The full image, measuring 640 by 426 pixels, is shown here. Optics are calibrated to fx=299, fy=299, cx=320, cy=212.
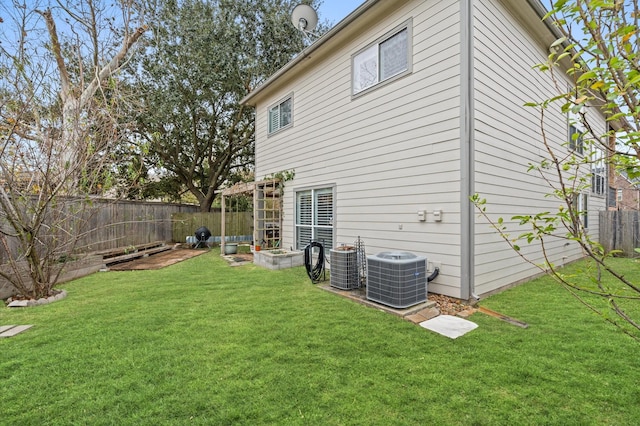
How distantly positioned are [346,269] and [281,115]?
5556 mm

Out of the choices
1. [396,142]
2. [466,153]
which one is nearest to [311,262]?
[396,142]

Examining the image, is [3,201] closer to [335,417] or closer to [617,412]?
[335,417]

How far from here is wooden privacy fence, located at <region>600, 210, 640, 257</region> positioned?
8776 mm

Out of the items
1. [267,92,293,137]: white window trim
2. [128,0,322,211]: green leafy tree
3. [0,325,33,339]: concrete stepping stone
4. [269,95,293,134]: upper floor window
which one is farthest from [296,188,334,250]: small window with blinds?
[128,0,322,211]: green leafy tree

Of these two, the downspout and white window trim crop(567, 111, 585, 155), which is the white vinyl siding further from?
white window trim crop(567, 111, 585, 155)

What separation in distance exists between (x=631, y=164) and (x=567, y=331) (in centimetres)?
287

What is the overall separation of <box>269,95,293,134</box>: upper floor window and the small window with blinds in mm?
2209

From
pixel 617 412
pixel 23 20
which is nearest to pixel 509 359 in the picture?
pixel 617 412

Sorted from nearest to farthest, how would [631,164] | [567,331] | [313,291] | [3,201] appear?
[631,164], [567,331], [3,201], [313,291]

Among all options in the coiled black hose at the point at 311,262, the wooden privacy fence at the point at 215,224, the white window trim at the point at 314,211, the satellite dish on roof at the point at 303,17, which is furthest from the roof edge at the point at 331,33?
the wooden privacy fence at the point at 215,224

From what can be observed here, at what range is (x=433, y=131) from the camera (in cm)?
474

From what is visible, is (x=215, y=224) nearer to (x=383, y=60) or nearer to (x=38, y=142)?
(x=38, y=142)

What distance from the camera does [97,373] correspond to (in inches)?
103

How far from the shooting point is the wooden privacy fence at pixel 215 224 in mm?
12953
